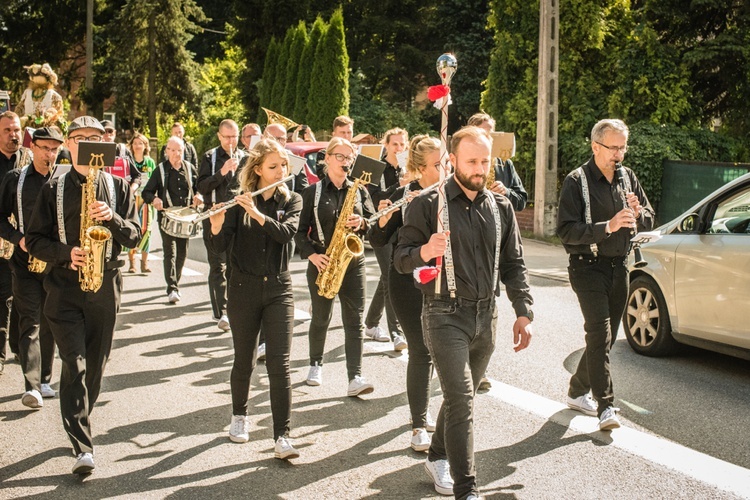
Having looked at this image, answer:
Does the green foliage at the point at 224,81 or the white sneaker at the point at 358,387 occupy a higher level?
the green foliage at the point at 224,81

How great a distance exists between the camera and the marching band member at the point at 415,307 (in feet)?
20.0

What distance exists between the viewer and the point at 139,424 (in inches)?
267

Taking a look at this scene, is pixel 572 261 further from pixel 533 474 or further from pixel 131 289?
pixel 131 289

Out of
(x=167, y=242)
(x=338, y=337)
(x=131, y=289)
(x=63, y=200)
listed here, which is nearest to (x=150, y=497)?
(x=63, y=200)

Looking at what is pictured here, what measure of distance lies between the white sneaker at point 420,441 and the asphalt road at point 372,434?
60 millimetres

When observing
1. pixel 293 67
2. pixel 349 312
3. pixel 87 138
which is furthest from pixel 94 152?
pixel 293 67

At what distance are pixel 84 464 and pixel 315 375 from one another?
8.58 feet

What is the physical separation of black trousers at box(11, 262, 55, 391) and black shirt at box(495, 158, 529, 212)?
4.13 m

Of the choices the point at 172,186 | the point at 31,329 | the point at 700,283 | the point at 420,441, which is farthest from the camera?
the point at 172,186

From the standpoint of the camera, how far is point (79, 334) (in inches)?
228

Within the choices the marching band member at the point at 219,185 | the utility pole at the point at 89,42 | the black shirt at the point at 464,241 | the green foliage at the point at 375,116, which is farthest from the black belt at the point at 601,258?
the utility pole at the point at 89,42

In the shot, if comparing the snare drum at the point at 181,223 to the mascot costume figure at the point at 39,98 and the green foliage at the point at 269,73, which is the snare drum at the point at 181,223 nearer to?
the mascot costume figure at the point at 39,98

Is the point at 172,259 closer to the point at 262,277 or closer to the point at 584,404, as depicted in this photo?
the point at 262,277

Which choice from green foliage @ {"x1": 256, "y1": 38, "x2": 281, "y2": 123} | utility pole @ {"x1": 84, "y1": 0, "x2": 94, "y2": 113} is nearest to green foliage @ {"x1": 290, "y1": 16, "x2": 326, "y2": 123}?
green foliage @ {"x1": 256, "y1": 38, "x2": 281, "y2": 123}
